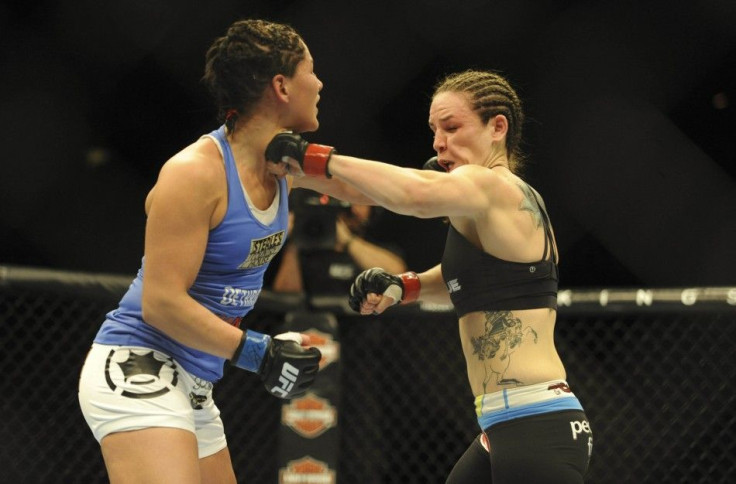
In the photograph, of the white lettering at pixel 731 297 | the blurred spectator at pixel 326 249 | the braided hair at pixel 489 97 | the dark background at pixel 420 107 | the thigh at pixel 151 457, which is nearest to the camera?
the thigh at pixel 151 457

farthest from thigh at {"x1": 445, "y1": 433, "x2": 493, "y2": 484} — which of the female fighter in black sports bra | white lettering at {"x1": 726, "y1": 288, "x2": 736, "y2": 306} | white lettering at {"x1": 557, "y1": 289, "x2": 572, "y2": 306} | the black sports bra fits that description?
white lettering at {"x1": 726, "y1": 288, "x2": 736, "y2": 306}

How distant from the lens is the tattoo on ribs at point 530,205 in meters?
1.90

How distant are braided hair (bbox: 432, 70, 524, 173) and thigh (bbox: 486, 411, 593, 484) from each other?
62 cm

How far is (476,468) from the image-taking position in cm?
200

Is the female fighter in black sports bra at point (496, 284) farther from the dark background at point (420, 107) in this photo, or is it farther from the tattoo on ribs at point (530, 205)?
the dark background at point (420, 107)

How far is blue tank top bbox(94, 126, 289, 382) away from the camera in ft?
5.93

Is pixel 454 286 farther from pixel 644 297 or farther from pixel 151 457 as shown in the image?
pixel 644 297

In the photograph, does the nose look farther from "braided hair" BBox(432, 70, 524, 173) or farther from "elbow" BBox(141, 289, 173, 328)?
"elbow" BBox(141, 289, 173, 328)

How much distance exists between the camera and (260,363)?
1750 mm

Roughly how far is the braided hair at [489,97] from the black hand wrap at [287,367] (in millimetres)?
667

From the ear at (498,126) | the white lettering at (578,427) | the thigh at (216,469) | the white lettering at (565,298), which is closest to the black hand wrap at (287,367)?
the thigh at (216,469)

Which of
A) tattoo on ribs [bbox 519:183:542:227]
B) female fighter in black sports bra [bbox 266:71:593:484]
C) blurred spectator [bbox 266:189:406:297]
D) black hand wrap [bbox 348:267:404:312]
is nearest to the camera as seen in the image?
female fighter in black sports bra [bbox 266:71:593:484]

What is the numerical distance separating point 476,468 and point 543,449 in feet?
0.90

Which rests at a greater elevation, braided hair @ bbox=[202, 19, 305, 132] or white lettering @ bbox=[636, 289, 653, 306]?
braided hair @ bbox=[202, 19, 305, 132]
